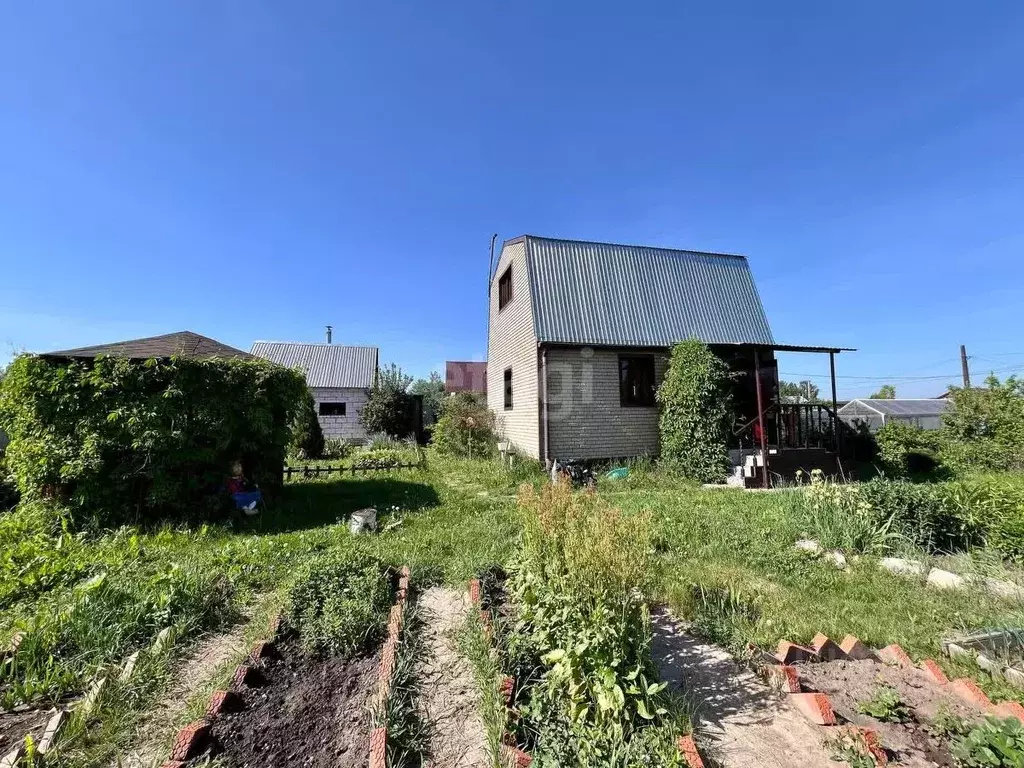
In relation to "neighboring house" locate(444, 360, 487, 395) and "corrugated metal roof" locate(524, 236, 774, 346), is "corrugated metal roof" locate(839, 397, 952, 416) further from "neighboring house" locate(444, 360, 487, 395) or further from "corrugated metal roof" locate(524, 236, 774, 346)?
"neighboring house" locate(444, 360, 487, 395)

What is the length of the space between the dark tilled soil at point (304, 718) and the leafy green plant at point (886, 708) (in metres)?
2.63

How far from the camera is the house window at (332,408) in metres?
21.8

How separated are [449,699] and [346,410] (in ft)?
68.8

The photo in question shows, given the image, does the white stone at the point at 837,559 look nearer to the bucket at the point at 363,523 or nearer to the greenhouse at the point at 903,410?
the bucket at the point at 363,523

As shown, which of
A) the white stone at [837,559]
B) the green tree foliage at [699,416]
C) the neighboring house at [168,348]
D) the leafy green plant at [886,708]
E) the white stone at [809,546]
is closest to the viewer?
the leafy green plant at [886,708]

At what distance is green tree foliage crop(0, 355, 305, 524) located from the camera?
6.02m

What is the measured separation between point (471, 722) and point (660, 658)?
1432 millimetres

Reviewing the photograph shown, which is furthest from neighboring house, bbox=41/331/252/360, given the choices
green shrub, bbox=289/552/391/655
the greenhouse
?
the greenhouse

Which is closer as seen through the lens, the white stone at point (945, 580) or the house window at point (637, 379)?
the white stone at point (945, 580)

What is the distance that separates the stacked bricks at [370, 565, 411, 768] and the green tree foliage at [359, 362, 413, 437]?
15782 millimetres

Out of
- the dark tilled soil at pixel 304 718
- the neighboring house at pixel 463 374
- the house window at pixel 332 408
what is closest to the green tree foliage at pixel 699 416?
the dark tilled soil at pixel 304 718

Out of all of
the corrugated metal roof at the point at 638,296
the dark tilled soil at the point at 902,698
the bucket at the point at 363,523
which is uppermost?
the corrugated metal roof at the point at 638,296

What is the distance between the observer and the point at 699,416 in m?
10.3

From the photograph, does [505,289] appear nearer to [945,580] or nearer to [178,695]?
[945,580]
